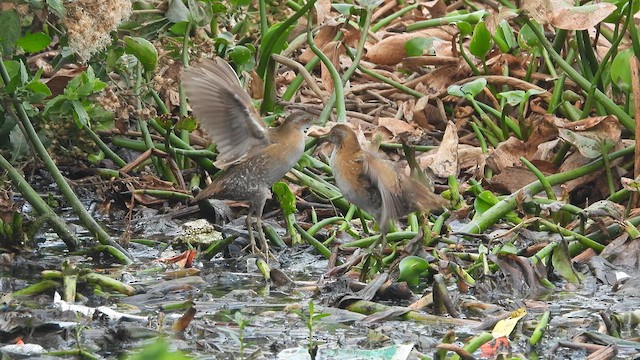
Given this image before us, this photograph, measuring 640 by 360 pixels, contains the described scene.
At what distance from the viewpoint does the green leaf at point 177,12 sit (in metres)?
6.16

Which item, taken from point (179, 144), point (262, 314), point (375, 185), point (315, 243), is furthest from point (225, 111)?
point (262, 314)

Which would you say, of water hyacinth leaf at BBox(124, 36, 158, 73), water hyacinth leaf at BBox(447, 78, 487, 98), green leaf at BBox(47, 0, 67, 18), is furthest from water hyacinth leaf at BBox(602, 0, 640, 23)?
green leaf at BBox(47, 0, 67, 18)

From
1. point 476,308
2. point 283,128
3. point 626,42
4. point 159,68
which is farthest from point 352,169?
point 626,42

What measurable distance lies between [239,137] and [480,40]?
1.83 m

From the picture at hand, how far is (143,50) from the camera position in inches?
234

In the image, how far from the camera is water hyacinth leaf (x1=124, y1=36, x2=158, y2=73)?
232 inches

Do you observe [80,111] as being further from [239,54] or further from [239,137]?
[239,54]

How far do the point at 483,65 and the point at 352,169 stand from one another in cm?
235

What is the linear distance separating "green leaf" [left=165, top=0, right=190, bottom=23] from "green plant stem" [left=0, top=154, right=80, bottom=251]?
4.08 ft

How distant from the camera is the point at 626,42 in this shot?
7023mm

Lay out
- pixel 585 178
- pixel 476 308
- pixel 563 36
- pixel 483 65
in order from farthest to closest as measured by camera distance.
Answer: pixel 483 65 → pixel 563 36 → pixel 585 178 → pixel 476 308

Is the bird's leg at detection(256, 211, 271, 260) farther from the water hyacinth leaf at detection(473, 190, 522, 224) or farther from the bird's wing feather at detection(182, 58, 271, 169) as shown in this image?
the water hyacinth leaf at detection(473, 190, 522, 224)

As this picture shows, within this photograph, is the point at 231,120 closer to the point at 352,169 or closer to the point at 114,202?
the point at 352,169

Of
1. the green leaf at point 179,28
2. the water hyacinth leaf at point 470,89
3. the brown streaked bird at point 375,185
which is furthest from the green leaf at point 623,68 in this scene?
the green leaf at point 179,28
